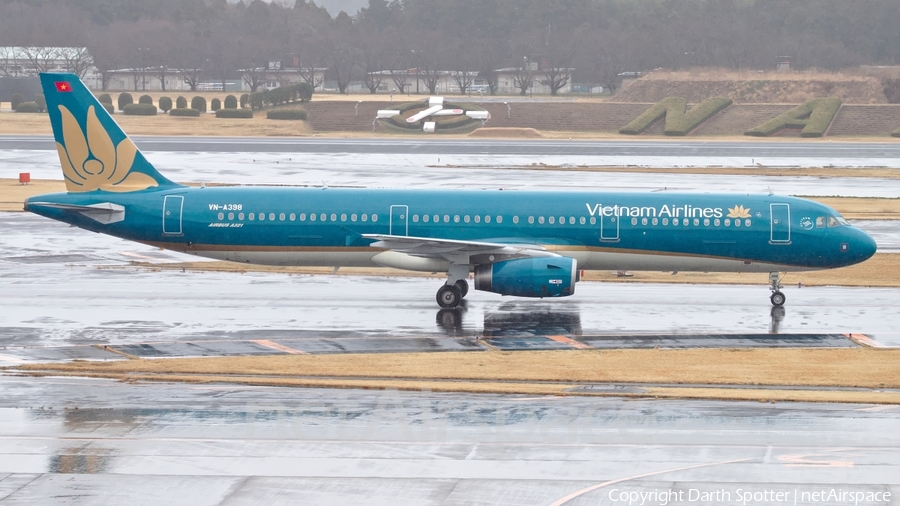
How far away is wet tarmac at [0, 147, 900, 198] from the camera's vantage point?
225ft

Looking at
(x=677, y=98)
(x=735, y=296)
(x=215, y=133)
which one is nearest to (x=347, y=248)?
(x=735, y=296)

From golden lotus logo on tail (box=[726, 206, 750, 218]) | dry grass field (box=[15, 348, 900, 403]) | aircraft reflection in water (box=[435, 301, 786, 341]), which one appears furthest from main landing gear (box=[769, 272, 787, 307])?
dry grass field (box=[15, 348, 900, 403])

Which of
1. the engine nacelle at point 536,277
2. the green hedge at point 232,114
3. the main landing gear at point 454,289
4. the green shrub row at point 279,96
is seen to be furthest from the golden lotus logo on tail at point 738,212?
the green shrub row at point 279,96

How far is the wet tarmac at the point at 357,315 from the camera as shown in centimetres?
3078

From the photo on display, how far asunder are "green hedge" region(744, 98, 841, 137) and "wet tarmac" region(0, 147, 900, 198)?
29.4 m

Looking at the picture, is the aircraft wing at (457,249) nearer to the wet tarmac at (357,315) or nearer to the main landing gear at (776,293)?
the wet tarmac at (357,315)

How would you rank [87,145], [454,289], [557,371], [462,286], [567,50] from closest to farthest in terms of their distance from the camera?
[557,371]
[454,289]
[462,286]
[87,145]
[567,50]

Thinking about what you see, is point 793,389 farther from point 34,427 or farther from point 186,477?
point 34,427

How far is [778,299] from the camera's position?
1441 inches

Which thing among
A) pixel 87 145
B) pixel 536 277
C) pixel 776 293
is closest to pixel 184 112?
pixel 87 145

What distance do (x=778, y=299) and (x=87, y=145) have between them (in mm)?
25286

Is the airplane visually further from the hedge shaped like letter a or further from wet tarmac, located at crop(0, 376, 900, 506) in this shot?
the hedge shaped like letter a

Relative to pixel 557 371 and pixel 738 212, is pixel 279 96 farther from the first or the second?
pixel 557 371

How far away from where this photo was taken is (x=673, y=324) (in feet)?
111
